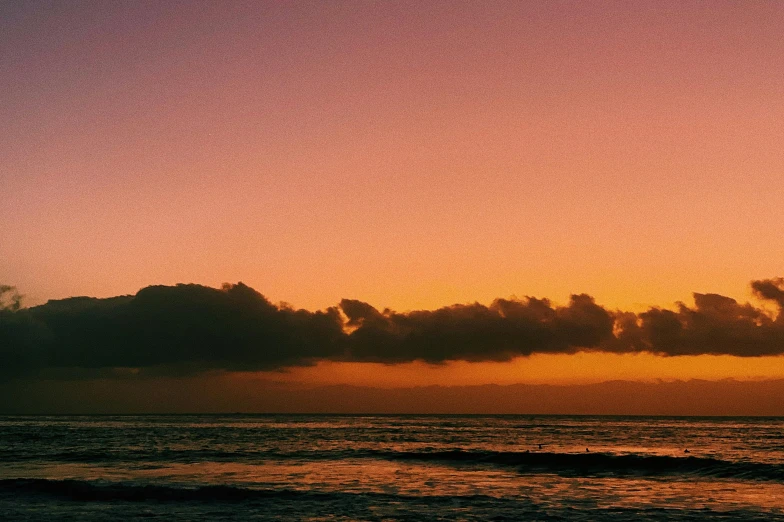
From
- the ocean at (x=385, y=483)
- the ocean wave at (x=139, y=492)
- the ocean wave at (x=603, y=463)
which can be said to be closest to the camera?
the ocean at (x=385, y=483)

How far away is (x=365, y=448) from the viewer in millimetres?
73500

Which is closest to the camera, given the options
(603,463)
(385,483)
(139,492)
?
(139,492)

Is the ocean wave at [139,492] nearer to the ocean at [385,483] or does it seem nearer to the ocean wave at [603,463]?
the ocean at [385,483]

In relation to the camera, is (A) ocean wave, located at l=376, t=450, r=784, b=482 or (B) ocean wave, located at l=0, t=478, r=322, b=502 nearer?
(B) ocean wave, located at l=0, t=478, r=322, b=502

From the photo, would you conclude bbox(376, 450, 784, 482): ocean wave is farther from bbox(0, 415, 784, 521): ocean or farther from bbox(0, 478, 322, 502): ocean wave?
bbox(0, 478, 322, 502): ocean wave

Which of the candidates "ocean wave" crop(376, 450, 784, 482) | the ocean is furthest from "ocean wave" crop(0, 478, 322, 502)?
"ocean wave" crop(376, 450, 784, 482)

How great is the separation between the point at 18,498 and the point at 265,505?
14.2 metres

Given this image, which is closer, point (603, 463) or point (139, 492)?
point (139, 492)

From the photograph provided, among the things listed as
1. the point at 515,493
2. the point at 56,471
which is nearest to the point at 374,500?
the point at 515,493

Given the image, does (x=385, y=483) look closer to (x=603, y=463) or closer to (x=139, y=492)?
(x=139, y=492)

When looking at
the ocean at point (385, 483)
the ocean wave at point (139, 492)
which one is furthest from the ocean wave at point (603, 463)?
the ocean wave at point (139, 492)

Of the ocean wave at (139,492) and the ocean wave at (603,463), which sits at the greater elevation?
the ocean wave at (139,492)

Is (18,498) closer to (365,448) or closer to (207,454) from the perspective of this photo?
(207,454)

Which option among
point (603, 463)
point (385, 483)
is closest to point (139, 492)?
point (385, 483)
